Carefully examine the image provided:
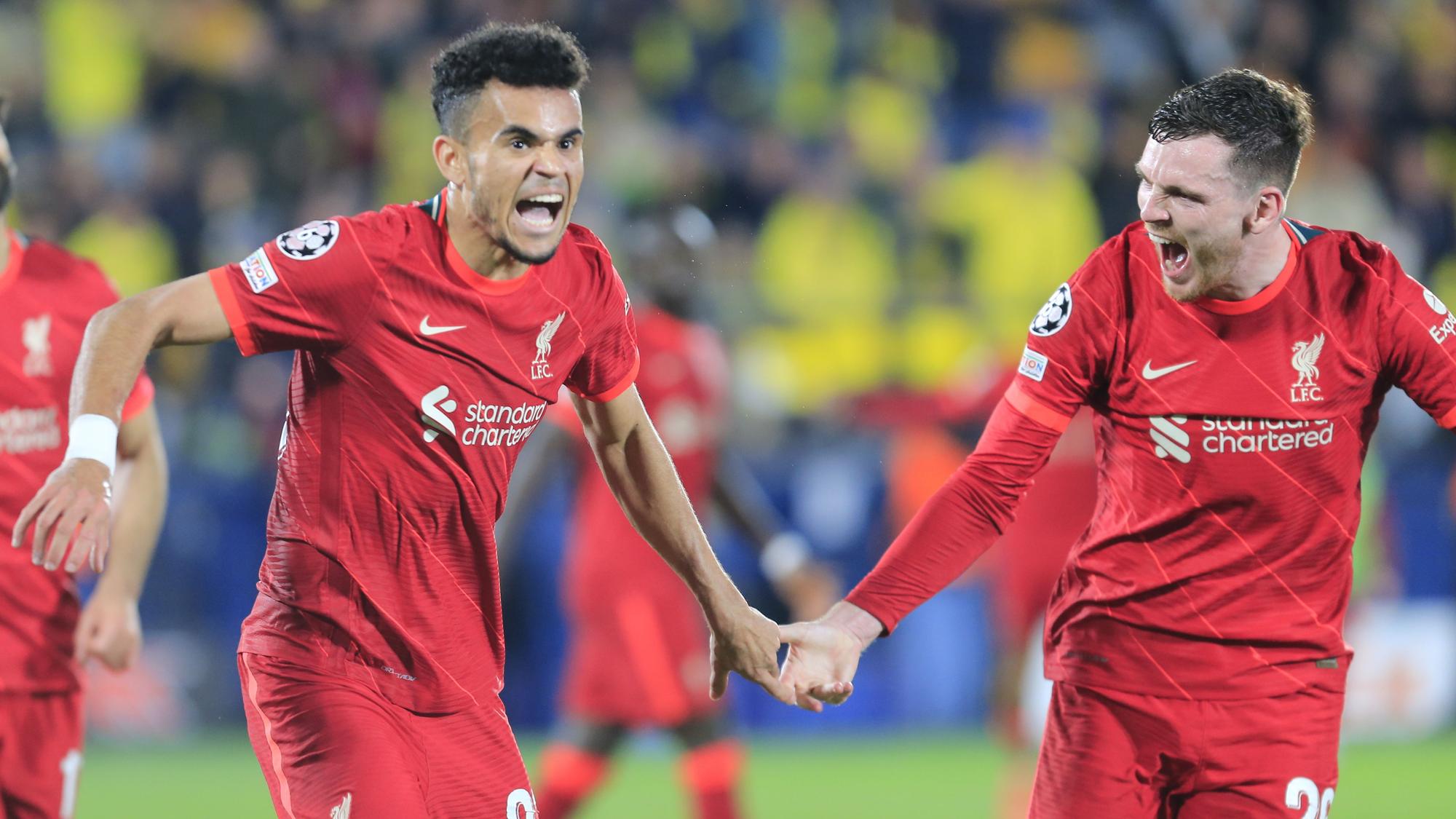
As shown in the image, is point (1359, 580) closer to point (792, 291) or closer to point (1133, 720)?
point (792, 291)

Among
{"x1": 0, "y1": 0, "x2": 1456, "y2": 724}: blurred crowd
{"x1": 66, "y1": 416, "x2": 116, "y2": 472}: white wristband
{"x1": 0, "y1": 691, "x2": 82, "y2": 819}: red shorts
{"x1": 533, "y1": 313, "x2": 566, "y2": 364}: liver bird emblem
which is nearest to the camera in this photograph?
{"x1": 66, "y1": 416, "x2": 116, "y2": 472}: white wristband

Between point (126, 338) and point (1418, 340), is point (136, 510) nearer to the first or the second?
point (126, 338)

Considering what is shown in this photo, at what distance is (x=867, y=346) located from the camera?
11.8m

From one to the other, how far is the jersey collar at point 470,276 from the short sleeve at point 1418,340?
6.68ft

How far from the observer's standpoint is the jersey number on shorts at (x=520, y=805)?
169 inches

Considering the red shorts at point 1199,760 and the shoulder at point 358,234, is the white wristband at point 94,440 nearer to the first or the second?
the shoulder at point 358,234

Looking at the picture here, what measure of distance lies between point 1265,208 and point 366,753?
7.93 feet

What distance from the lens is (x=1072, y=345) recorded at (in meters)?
4.34

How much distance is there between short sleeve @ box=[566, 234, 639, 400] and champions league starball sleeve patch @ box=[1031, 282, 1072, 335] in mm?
1020

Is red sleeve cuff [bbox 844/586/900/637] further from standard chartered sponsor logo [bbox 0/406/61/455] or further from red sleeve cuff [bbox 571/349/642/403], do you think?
standard chartered sponsor logo [bbox 0/406/61/455]

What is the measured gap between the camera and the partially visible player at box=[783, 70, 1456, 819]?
4.22 meters

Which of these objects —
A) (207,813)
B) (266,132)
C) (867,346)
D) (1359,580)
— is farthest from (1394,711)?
(266,132)

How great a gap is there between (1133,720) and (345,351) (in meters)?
2.05

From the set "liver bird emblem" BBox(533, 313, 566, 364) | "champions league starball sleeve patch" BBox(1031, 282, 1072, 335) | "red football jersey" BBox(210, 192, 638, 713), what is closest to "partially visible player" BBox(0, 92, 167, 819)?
"red football jersey" BBox(210, 192, 638, 713)
